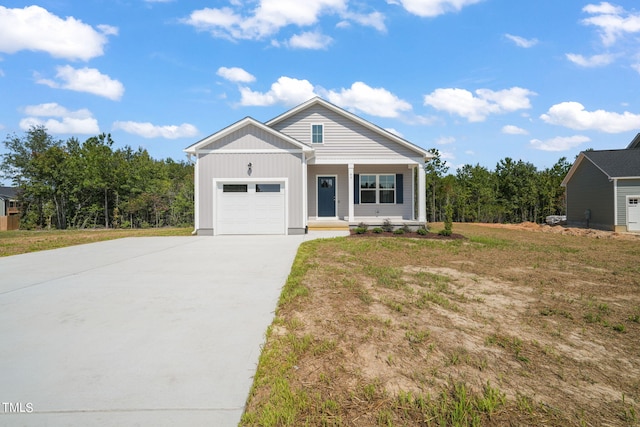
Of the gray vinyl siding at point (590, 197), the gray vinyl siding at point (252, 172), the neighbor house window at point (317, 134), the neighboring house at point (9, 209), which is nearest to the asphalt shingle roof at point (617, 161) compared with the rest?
the gray vinyl siding at point (590, 197)

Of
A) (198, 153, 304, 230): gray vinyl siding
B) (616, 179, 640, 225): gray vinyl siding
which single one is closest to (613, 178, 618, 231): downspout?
(616, 179, 640, 225): gray vinyl siding

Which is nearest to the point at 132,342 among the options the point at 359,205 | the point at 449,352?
the point at 449,352

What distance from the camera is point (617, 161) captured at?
22031mm

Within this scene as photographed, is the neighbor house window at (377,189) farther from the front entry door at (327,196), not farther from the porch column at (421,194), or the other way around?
the porch column at (421,194)

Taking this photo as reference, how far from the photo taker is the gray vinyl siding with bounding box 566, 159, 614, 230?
21.2 m

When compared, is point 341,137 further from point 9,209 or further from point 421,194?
point 9,209

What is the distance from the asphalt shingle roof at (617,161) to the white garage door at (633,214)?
1.48 m

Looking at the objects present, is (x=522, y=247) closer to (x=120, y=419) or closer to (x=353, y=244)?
(x=353, y=244)

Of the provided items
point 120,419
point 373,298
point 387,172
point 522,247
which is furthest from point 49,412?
Answer: point 387,172

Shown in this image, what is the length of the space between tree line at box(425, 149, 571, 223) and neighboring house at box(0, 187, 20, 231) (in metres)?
34.1

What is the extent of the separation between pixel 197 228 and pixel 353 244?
678 centimetres

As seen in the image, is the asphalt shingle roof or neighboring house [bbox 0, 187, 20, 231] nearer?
the asphalt shingle roof

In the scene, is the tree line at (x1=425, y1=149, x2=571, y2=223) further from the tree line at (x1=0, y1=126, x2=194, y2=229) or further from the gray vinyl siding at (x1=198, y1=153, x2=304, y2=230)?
the tree line at (x1=0, y1=126, x2=194, y2=229)

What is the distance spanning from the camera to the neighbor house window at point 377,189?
17.7m
